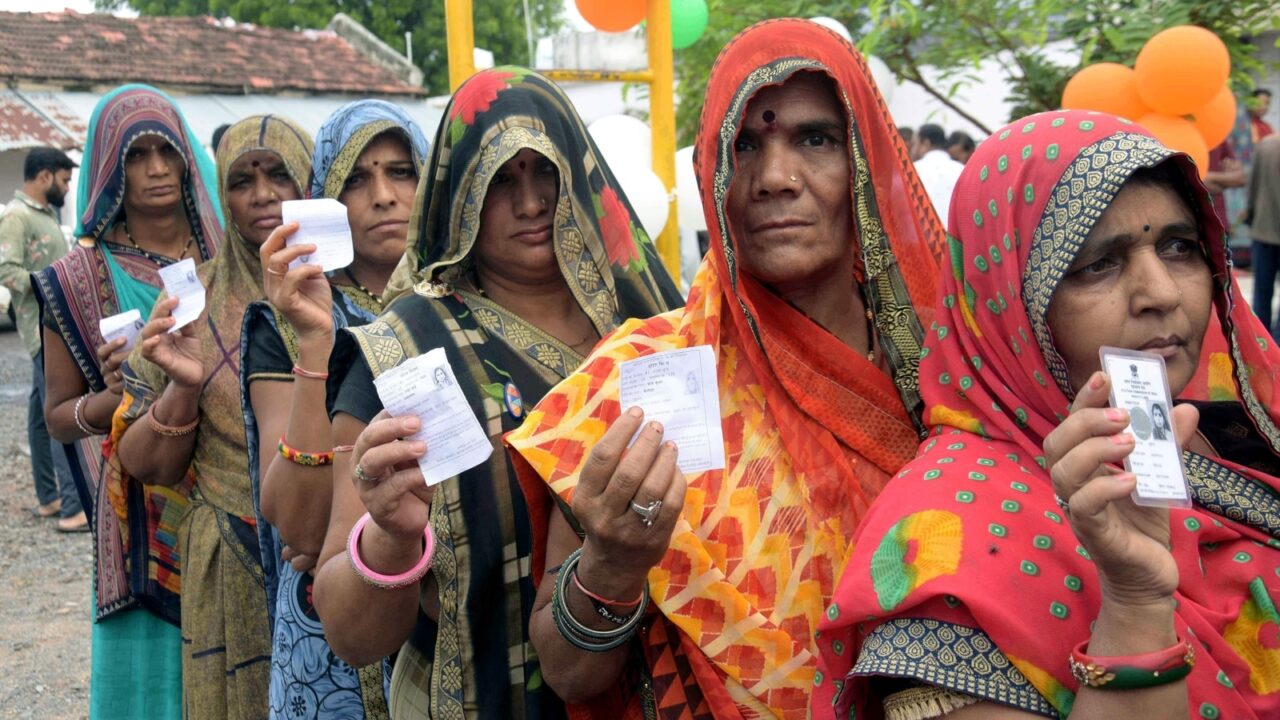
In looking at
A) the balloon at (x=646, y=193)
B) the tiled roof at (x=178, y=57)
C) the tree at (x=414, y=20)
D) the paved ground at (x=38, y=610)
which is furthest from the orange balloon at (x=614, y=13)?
the tree at (x=414, y=20)

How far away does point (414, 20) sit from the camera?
35188mm

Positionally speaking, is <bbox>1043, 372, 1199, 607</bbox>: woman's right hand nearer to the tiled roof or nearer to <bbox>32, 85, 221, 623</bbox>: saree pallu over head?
<bbox>32, 85, 221, 623</bbox>: saree pallu over head

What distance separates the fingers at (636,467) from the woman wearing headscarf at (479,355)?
38 centimetres

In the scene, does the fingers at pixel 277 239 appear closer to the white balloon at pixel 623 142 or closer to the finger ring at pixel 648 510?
the finger ring at pixel 648 510

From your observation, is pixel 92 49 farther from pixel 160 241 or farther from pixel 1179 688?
pixel 1179 688

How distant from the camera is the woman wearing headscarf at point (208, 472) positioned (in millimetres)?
3475

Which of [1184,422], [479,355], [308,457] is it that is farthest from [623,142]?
[1184,422]

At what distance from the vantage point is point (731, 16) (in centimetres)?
794

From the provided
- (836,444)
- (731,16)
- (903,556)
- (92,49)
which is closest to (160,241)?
(836,444)

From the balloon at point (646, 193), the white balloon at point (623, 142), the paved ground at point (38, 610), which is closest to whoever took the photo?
the balloon at point (646, 193)

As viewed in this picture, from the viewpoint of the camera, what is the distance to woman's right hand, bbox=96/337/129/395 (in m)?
3.83

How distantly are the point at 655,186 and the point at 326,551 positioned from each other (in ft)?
11.1

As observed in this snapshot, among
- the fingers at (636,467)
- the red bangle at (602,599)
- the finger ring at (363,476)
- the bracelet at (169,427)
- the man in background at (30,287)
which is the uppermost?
the fingers at (636,467)

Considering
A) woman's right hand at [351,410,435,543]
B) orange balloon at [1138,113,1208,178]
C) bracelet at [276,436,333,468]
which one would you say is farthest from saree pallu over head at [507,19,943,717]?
orange balloon at [1138,113,1208,178]
